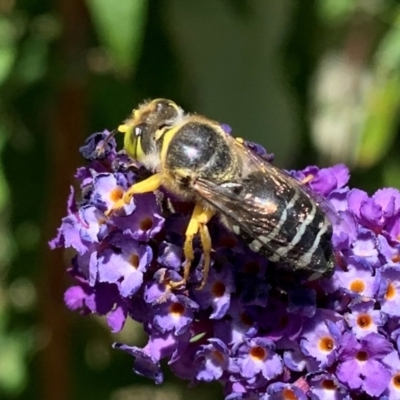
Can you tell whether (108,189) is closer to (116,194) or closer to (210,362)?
(116,194)

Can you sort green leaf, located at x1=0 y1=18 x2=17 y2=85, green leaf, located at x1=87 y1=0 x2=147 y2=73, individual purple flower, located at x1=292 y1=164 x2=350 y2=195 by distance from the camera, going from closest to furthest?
individual purple flower, located at x1=292 y1=164 x2=350 y2=195 → green leaf, located at x1=87 y1=0 x2=147 y2=73 → green leaf, located at x1=0 y1=18 x2=17 y2=85

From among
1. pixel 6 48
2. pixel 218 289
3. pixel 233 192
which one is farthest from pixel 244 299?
pixel 6 48

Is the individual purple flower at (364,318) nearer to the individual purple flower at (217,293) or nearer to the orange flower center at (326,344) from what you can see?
the orange flower center at (326,344)

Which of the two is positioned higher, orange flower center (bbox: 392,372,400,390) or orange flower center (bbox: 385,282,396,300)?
orange flower center (bbox: 385,282,396,300)

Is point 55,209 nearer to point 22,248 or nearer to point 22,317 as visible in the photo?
point 22,248

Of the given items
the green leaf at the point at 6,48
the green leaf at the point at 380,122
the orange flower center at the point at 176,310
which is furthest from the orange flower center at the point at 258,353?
the green leaf at the point at 380,122

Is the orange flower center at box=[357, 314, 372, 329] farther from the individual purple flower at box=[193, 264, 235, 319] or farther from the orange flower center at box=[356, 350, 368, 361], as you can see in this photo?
the individual purple flower at box=[193, 264, 235, 319]

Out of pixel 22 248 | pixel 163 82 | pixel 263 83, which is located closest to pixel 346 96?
pixel 263 83

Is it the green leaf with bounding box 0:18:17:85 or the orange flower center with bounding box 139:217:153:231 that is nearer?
the orange flower center with bounding box 139:217:153:231

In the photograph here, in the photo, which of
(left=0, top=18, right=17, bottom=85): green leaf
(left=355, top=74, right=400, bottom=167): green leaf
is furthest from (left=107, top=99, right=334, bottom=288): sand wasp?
(left=355, top=74, right=400, bottom=167): green leaf
